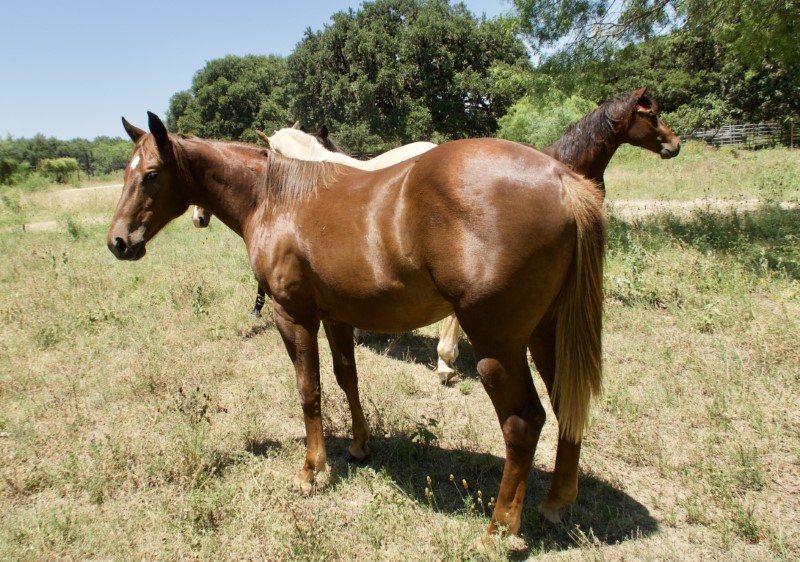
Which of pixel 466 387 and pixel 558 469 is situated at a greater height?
pixel 558 469

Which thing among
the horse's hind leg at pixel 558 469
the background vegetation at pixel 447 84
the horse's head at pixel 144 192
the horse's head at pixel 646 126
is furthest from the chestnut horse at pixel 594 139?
the background vegetation at pixel 447 84

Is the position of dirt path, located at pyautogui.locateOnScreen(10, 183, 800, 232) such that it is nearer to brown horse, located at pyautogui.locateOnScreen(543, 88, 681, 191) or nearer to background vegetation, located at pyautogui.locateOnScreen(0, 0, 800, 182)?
brown horse, located at pyautogui.locateOnScreen(543, 88, 681, 191)

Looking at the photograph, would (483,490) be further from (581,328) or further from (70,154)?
(70,154)

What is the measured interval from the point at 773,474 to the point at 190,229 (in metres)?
12.3

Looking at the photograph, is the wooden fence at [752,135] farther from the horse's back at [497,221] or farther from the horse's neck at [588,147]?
the horse's back at [497,221]

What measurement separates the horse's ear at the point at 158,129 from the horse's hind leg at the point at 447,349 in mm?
2560

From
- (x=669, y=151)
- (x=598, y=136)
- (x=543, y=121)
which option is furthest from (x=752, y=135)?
(x=598, y=136)

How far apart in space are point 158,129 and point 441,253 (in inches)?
79.2

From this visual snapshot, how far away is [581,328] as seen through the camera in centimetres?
232

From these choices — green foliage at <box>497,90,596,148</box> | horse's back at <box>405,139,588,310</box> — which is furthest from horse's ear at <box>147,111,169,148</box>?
green foliage at <box>497,90,596,148</box>

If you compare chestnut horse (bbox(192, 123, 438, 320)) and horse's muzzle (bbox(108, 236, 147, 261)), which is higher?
chestnut horse (bbox(192, 123, 438, 320))

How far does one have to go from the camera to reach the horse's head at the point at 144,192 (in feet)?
10.1

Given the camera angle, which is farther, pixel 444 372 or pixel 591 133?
pixel 591 133

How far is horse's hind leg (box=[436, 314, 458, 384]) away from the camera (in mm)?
4227
